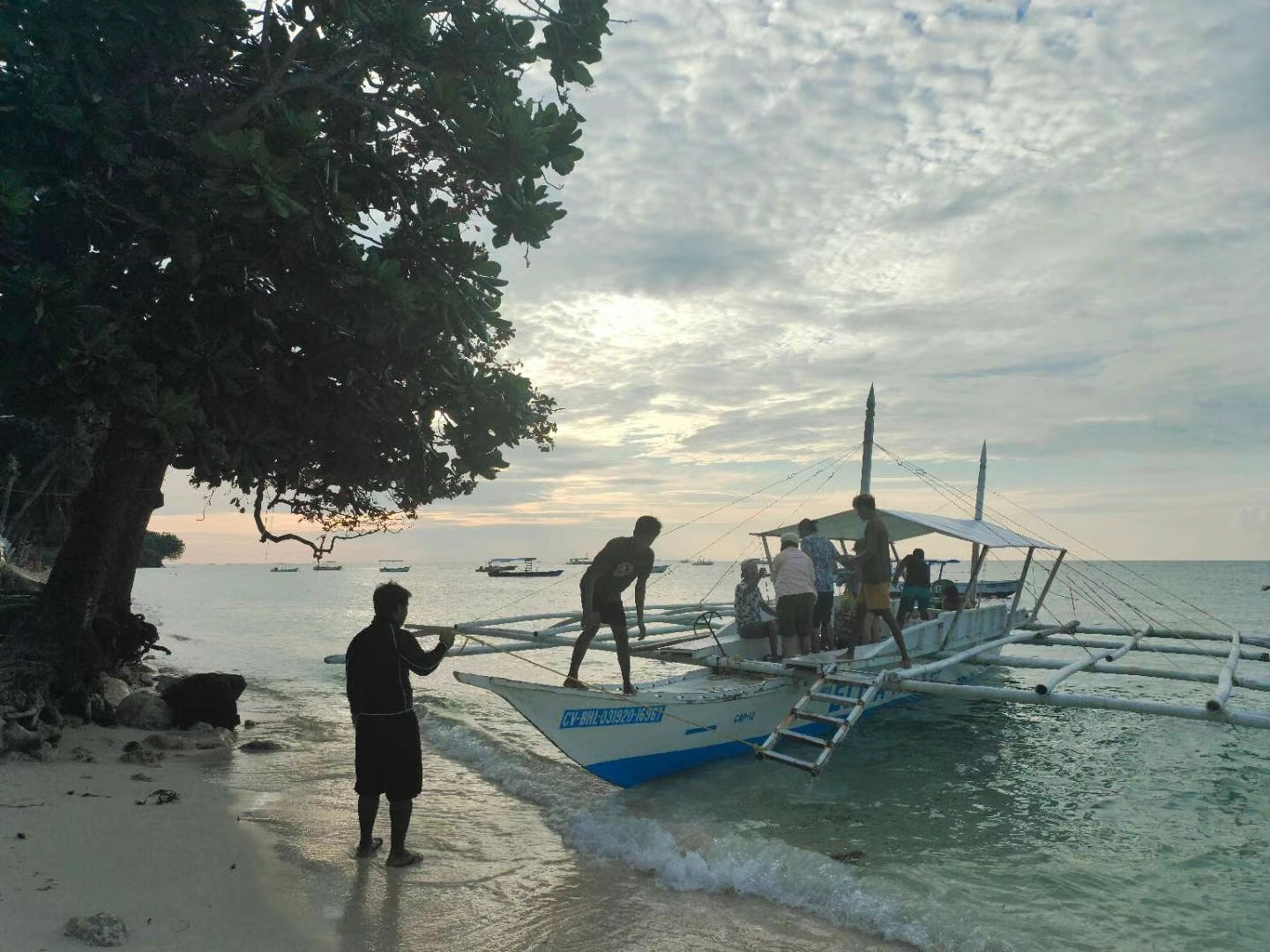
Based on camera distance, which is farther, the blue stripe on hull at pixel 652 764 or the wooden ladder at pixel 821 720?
the blue stripe on hull at pixel 652 764

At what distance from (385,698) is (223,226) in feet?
20.6

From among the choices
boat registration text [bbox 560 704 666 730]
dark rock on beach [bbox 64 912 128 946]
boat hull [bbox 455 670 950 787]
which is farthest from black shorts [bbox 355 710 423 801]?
boat registration text [bbox 560 704 666 730]

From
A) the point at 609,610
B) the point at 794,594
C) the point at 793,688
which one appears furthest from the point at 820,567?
the point at 609,610

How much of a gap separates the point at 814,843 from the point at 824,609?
5.22m

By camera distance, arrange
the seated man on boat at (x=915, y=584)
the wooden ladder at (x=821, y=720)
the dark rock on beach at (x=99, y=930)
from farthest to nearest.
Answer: the seated man on boat at (x=915, y=584)
the wooden ladder at (x=821, y=720)
the dark rock on beach at (x=99, y=930)

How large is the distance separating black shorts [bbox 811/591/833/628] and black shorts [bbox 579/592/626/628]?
4.98 m

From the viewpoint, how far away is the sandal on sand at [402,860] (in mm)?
6641

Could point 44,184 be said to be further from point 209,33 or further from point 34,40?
point 209,33

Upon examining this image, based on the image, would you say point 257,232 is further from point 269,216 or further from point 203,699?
point 203,699

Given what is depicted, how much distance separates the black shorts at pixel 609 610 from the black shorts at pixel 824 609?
4.98m

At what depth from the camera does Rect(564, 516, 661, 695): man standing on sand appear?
28.9 ft

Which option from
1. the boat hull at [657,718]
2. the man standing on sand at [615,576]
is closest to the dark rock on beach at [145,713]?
the boat hull at [657,718]

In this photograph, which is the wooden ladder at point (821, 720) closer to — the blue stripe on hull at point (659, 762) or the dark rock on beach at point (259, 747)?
the blue stripe on hull at point (659, 762)

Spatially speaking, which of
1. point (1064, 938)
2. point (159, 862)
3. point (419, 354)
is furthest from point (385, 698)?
point (419, 354)
